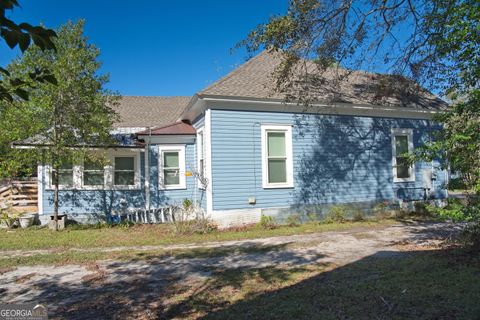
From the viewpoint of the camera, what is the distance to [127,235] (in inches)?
421

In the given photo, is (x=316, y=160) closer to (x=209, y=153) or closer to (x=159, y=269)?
(x=209, y=153)

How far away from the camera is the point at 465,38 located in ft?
18.7

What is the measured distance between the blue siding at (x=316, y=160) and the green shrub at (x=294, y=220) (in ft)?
1.52

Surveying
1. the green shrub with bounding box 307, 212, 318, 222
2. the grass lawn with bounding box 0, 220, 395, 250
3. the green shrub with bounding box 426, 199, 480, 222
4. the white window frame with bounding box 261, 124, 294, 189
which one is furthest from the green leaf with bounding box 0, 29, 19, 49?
the green shrub with bounding box 307, 212, 318, 222

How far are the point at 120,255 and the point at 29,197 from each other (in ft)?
25.5

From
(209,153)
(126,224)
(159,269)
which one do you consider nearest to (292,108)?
(209,153)

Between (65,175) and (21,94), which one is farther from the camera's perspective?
(65,175)

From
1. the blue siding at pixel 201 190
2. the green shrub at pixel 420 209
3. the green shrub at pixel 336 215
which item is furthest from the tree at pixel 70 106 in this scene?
the green shrub at pixel 420 209

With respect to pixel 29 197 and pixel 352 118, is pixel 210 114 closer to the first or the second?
pixel 352 118

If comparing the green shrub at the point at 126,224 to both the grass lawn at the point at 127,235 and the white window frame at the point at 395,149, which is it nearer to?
the grass lawn at the point at 127,235

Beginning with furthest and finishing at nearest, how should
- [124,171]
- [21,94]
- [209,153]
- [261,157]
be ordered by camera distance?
[124,171] → [261,157] → [209,153] → [21,94]

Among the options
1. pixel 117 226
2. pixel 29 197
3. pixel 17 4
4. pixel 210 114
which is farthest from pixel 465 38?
pixel 29 197

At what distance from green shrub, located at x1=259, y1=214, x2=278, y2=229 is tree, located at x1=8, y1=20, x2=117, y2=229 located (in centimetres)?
601

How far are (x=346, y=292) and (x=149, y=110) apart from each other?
18.2m
